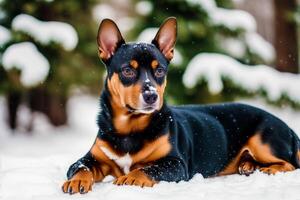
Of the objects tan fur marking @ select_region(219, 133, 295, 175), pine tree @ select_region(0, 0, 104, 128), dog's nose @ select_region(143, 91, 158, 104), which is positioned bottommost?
pine tree @ select_region(0, 0, 104, 128)

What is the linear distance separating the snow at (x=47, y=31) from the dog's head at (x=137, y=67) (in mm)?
5049

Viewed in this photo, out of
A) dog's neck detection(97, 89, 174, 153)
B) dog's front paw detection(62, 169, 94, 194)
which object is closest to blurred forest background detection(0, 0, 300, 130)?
dog's neck detection(97, 89, 174, 153)

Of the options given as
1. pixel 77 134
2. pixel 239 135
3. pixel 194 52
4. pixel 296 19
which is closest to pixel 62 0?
pixel 194 52

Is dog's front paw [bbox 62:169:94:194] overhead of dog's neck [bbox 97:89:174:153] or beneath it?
beneath

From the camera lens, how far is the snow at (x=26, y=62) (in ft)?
35.5

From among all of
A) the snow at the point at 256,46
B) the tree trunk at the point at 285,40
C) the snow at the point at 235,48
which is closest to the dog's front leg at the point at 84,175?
the snow at the point at 235,48

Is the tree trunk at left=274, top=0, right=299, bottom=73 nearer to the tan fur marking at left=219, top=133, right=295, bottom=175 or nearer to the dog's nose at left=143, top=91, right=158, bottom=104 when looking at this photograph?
the tan fur marking at left=219, top=133, right=295, bottom=175

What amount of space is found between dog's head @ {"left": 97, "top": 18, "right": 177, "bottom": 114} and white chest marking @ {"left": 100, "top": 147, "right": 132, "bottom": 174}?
440 millimetres

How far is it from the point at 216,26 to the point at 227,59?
29.2 inches

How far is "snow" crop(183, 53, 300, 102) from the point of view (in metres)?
10.6

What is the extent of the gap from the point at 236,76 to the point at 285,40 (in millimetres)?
4289

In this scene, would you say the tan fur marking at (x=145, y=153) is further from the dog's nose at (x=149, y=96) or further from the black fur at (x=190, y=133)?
the dog's nose at (x=149, y=96)

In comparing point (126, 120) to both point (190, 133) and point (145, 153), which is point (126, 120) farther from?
point (190, 133)

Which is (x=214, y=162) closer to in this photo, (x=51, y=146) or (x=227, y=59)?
(x=227, y=59)
